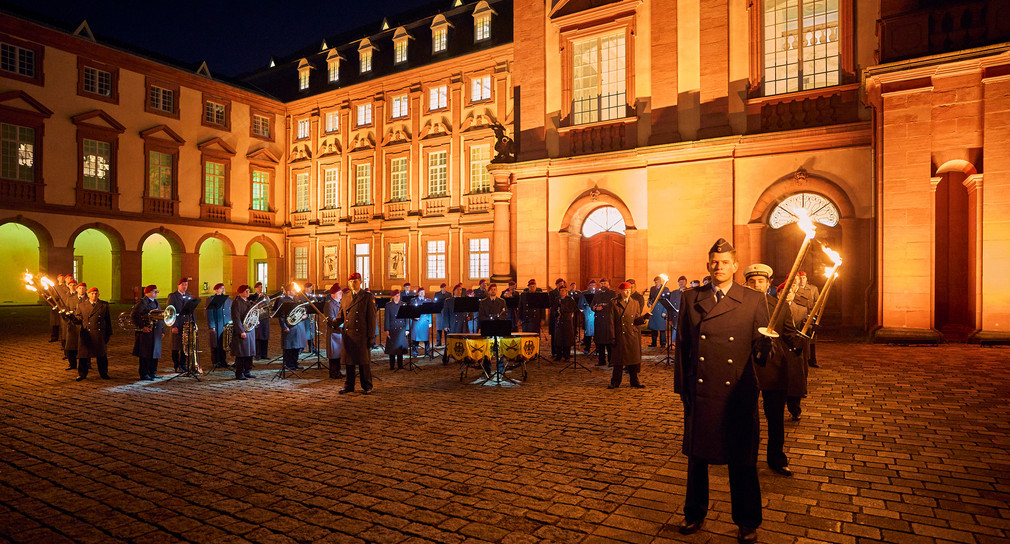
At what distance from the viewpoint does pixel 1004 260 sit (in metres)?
13.1

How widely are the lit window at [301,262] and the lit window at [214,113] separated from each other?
934 cm

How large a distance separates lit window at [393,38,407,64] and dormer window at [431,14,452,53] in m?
2.21

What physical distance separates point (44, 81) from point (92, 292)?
23.9 m

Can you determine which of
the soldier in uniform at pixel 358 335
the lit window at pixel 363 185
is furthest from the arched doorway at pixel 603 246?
the lit window at pixel 363 185

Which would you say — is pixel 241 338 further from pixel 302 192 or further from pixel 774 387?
pixel 302 192

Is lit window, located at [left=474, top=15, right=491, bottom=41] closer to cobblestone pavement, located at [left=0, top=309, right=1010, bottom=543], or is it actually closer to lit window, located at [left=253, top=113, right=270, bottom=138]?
lit window, located at [left=253, top=113, right=270, bottom=138]

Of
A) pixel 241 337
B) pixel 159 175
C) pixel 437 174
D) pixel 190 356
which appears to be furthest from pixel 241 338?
pixel 159 175

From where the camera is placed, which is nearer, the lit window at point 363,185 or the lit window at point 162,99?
the lit window at point 162,99

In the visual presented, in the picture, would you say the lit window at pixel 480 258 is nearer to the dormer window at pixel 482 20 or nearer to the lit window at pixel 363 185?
the lit window at pixel 363 185

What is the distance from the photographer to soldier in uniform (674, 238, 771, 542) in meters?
3.97

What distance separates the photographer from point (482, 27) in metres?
32.0

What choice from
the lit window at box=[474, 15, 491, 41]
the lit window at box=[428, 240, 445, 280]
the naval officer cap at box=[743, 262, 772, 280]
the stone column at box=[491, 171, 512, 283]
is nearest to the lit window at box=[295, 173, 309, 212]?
the lit window at box=[428, 240, 445, 280]

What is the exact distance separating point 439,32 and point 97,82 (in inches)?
738

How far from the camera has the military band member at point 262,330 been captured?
487 inches
